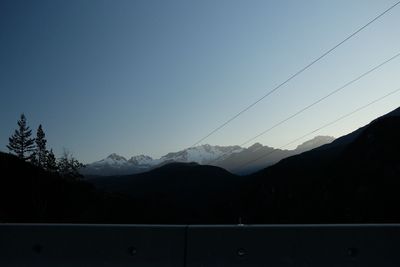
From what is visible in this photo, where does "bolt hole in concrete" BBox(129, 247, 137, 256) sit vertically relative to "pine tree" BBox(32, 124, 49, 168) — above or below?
below

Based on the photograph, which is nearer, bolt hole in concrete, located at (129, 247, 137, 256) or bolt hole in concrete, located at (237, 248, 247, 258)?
bolt hole in concrete, located at (237, 248, 247, 258)

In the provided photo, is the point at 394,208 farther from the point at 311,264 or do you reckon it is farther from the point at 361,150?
the point at 311,264

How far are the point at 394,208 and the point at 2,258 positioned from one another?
80.9 metres

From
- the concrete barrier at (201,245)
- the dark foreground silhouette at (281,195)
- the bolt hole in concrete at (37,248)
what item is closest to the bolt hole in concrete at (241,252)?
the concrete barrier at (201,245)

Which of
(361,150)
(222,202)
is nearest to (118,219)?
(361,150)

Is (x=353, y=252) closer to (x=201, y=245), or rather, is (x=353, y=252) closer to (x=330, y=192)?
(x=201, y=245)

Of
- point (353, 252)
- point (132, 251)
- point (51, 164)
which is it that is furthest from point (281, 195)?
point (132, 251)

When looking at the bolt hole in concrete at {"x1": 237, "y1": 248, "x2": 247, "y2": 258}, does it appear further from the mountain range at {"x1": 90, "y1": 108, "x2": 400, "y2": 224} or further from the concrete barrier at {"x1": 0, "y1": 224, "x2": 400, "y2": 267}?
the mountain range at {"x1": 90, "y1": 108, "x2": 400, "y2": 224}

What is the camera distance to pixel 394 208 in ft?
259

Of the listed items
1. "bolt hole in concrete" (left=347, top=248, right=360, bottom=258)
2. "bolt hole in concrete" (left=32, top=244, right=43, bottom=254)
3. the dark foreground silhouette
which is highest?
the dark foreground silhouette

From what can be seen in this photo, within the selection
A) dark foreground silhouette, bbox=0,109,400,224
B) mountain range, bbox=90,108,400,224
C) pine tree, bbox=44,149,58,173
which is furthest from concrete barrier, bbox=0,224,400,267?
pine tree, bbox=44,149,58,173

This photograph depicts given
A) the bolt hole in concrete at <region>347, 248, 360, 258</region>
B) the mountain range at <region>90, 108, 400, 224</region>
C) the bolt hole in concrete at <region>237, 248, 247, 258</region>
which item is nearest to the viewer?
the bolt hole in concrete at <region>347, 248, 360, 258</region>

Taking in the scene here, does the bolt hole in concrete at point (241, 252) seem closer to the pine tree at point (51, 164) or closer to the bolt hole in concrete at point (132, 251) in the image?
the bolt hole in concrete at point (132, 251)

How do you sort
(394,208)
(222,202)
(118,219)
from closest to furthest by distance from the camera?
(394,208), (118,219), (222,202)
